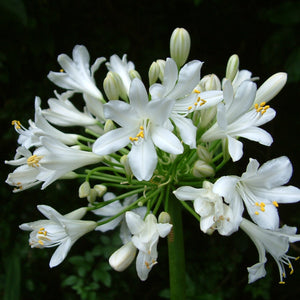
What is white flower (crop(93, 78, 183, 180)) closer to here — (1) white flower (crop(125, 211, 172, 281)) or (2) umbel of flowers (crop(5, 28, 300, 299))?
(2) umbel of flowers (crop(5, 28, 300, 299))

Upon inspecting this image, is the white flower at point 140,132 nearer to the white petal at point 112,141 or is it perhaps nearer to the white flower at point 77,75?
the white petal at point 112,141

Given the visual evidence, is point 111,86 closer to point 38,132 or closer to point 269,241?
point 38,132

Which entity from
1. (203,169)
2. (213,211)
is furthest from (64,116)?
(213,211)

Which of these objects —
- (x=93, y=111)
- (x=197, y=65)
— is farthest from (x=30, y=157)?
(x=197, y=65)

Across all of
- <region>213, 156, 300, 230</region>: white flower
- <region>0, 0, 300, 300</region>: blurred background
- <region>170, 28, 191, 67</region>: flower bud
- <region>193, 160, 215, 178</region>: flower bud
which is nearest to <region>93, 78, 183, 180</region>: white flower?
<region>193, 160, 215, 178</region>: flower bud

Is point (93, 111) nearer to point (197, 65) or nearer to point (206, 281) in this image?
point (197, 65)
